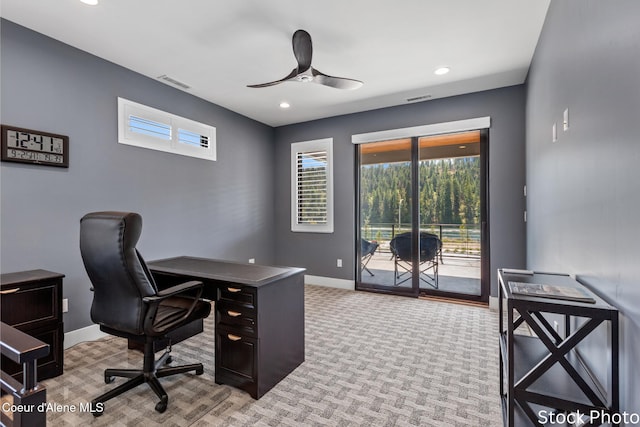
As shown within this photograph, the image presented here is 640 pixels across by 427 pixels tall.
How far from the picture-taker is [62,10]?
230cm

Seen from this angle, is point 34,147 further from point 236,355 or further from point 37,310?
point 236,355

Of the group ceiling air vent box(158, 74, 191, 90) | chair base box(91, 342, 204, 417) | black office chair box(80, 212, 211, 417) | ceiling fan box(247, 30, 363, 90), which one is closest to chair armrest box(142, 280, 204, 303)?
black office chair box(80, 212, 211, 417)

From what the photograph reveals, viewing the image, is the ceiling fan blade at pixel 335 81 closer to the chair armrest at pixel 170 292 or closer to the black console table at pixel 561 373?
the chair armrest at pixel 170 292

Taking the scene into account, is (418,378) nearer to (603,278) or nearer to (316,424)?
(316,424)

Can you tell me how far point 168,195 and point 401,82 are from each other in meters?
3.18

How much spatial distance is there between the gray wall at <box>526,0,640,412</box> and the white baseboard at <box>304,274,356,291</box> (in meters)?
2.92

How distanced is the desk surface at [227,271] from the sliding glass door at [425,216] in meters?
2.52

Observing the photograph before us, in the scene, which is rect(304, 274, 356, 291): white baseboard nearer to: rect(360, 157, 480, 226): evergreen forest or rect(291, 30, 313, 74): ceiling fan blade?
rect(360, 157, 480, 226): evergreen forest

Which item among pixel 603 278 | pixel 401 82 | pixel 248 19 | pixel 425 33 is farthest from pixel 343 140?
pixel 603 278

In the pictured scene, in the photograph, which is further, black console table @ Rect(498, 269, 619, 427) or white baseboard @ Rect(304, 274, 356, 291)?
white baseboard @ Rect(304, 274, 356, 291)

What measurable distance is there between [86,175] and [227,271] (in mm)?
1819

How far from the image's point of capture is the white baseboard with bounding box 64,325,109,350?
274 centimetres

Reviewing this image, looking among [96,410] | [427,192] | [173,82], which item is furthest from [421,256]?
[173,82]

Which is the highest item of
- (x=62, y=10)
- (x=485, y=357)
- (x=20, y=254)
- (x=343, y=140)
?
(x=62, y=10)
